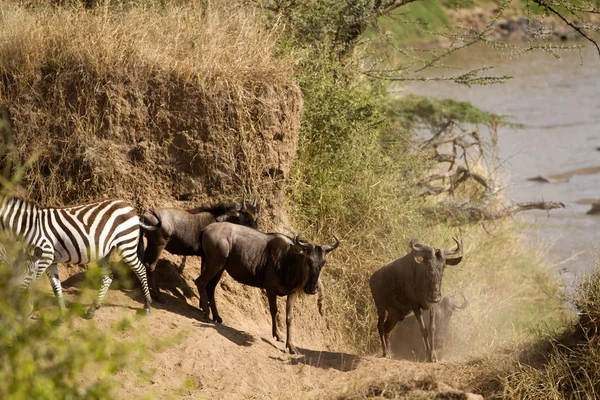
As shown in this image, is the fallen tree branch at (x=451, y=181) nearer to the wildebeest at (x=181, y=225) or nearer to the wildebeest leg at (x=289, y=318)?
the wildebeest at (x=181, y=225)

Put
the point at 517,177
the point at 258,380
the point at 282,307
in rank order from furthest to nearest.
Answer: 1. the point at 517,177
2. the point at 282,307
3. the point at 258,380

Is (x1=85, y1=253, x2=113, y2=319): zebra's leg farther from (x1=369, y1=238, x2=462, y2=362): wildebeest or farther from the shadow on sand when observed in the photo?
(x1=369, y1=238, x2=462, y2=362): wildebeest

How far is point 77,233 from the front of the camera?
9.05 meters

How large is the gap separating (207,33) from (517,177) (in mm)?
16276

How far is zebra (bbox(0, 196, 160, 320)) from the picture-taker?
882 cm

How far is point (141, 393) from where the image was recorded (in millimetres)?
8211

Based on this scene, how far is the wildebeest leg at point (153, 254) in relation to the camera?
10.0 m

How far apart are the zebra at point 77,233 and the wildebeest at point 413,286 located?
2839 mm

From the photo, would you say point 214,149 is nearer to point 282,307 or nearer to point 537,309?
point 282,307

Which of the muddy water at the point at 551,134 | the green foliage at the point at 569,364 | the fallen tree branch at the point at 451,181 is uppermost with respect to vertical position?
the green foliage at the point at 569,364

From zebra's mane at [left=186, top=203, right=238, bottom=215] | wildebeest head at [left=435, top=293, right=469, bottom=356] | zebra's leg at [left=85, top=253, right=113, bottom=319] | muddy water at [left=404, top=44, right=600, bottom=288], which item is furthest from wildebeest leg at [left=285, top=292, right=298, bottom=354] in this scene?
muddy water at [left=404, top=44, right=600, bottom=288]

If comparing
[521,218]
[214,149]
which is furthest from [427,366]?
[521,218]

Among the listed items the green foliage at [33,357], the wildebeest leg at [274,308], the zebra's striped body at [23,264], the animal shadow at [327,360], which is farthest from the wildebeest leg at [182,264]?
the green foliage at [33,357]

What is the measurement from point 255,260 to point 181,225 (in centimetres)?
94
